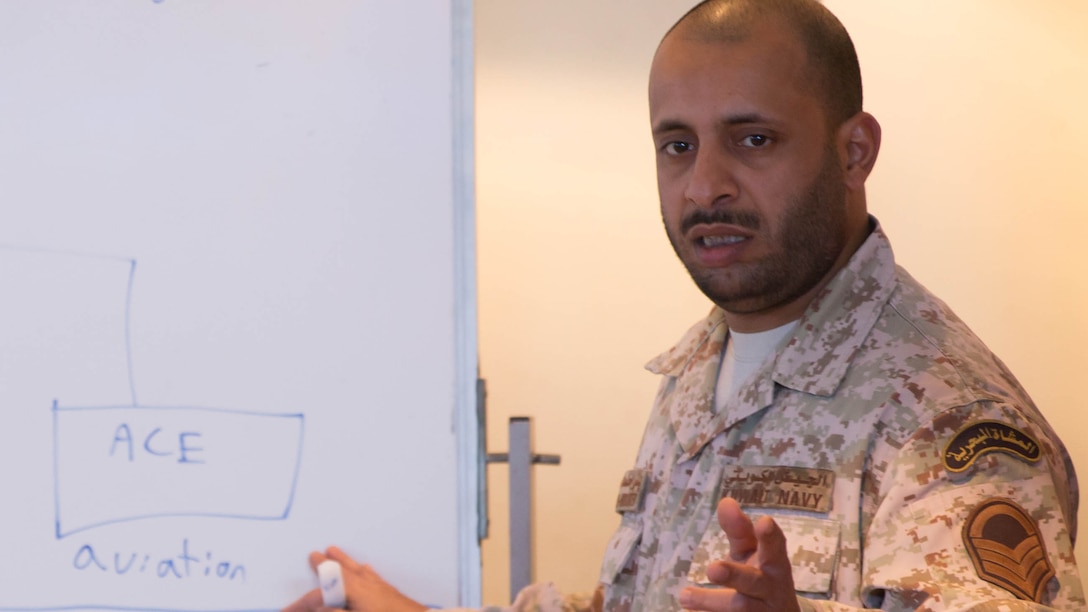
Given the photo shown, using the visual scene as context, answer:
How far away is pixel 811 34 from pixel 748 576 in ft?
2.16

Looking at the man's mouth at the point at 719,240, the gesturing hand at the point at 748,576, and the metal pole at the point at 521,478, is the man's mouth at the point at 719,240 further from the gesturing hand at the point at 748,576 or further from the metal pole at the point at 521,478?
the gesturing hand at the point at 748,576

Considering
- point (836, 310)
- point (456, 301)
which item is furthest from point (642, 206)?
point (456, 301)

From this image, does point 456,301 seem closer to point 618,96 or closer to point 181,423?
point 181,423

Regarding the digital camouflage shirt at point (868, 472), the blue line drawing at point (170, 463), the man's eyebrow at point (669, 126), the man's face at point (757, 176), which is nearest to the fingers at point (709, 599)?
the digital camouflage shirt at point (868, 472)

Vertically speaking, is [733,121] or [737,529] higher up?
[733,121]

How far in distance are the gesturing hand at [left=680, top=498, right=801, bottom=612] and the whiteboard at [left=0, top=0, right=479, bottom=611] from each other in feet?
0.87

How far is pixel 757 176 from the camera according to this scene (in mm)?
1140

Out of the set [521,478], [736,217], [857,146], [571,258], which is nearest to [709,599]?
[521,478]

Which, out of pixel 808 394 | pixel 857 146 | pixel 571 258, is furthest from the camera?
pixel 571 258

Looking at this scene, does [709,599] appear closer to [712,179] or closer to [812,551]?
[812,551]

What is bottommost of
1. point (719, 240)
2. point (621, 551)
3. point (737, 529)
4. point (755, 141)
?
point (621, 551)

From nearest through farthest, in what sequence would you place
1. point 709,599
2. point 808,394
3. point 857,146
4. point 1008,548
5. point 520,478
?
point 709,599
point 1008,548
point 520,478
point 808,394
point 857,146

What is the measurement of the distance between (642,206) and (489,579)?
849 millimetres

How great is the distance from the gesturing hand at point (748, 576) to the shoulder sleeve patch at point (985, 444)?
0.78 feet
